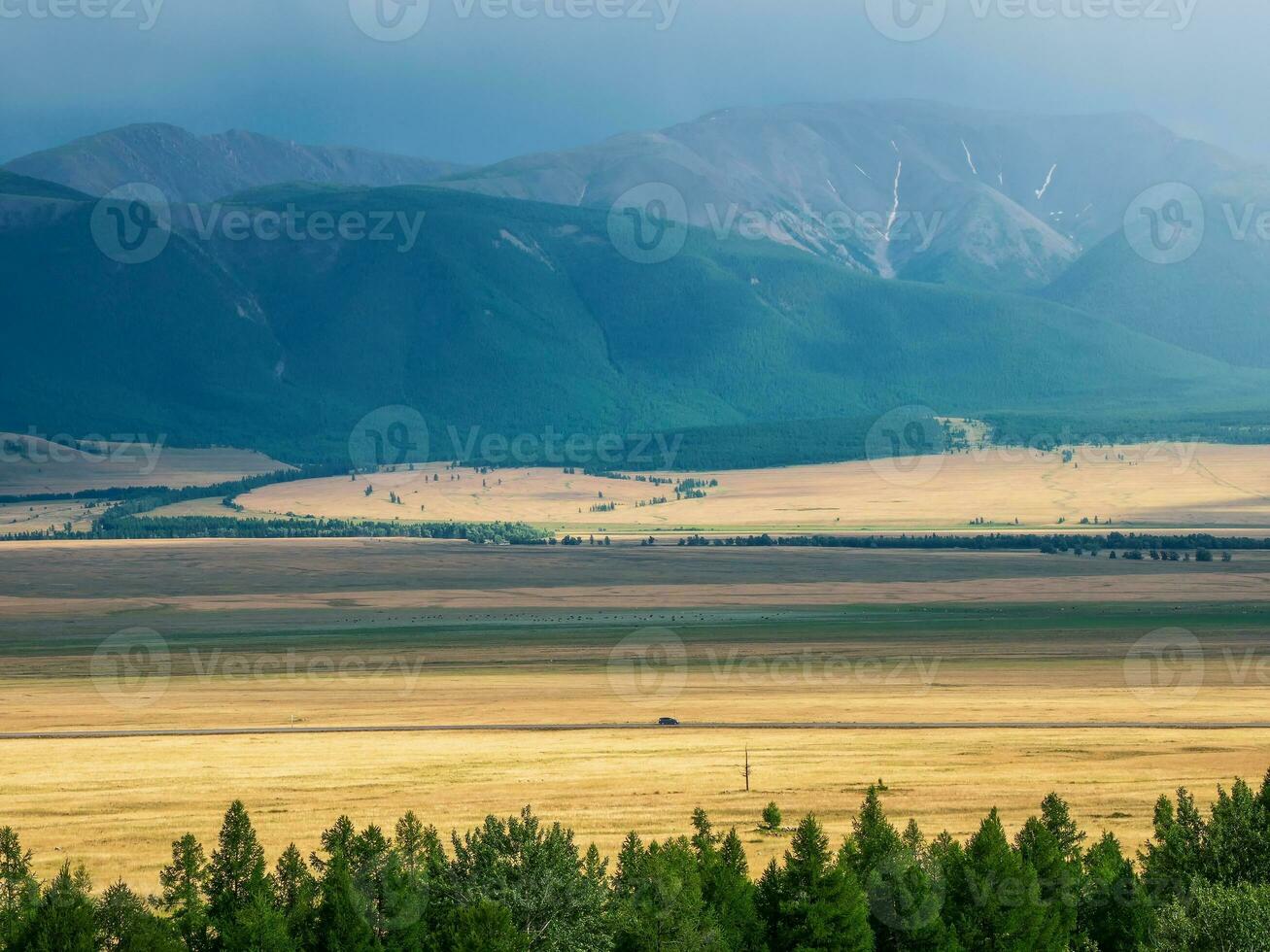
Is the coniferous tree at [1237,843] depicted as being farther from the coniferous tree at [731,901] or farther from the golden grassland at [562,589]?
the golden grassland at [562,589]

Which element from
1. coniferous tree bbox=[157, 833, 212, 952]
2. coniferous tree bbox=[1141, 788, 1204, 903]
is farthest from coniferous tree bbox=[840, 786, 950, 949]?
coniferous tree bbox=[157, 833, 212, 952]

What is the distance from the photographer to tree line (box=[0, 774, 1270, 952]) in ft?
152

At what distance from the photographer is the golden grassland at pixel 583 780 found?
7044cm

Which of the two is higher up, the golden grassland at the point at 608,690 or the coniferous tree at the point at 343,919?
the golden grassland at the point at 608,690

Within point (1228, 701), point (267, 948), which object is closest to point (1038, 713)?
point (1228, 701)

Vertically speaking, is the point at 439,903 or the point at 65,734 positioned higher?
the point at 65,734

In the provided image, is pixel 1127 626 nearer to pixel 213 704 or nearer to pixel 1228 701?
pixel 1228 701

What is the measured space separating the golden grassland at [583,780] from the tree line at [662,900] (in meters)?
11.1

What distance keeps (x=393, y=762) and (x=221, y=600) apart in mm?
93244

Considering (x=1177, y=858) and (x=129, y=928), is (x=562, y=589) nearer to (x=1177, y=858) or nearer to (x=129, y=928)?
(x=1177, y=858)

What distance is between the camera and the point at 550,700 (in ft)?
354

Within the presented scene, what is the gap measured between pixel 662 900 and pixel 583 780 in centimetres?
3224

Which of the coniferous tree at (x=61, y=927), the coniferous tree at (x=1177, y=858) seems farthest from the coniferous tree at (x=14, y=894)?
the coniferous tree at (x=1177, y=858)

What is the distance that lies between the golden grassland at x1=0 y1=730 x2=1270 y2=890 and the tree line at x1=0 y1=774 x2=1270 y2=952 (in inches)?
436
